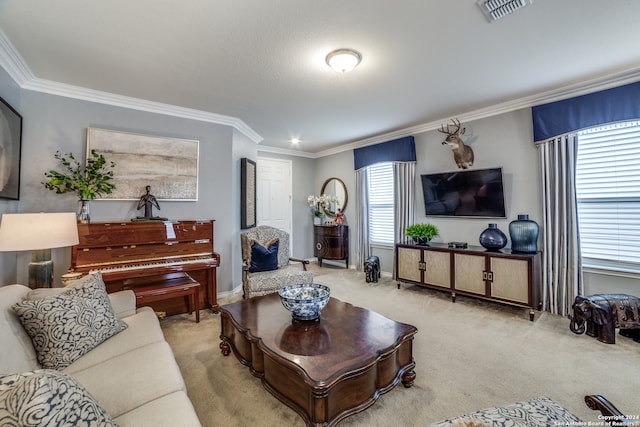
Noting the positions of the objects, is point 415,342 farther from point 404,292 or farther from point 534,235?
point 534,235

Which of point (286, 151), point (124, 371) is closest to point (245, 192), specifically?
point (286, 151)

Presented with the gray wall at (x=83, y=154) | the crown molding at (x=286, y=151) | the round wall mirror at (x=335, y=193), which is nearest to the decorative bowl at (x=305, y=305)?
the gray wall at (x=83, y=154)

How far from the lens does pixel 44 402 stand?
730mm

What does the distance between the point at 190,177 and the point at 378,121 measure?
286 cm

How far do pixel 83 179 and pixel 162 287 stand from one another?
1.47m

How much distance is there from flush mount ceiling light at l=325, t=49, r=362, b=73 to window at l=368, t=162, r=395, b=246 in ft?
9.12

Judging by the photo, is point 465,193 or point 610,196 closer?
point 610,196

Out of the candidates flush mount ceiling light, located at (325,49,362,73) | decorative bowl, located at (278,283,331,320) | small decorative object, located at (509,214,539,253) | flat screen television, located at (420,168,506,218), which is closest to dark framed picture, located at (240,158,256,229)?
flush mount ceiling light, located at (325,49,362,73)

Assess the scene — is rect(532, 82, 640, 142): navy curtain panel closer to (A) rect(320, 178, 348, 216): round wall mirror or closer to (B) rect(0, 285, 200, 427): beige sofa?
(A) rect(320, 178, 348, 216): round wall mirror

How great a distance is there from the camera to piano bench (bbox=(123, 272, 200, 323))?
263 centimetres

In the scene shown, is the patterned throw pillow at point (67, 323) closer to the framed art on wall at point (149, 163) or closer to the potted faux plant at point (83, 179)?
the potted faux plant at point (83, 179)

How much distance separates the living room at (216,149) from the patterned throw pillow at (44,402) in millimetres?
2586

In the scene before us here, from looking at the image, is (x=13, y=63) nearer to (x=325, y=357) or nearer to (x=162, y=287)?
(x=162, y=287)

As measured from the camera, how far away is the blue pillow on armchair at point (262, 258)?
3.48 m
